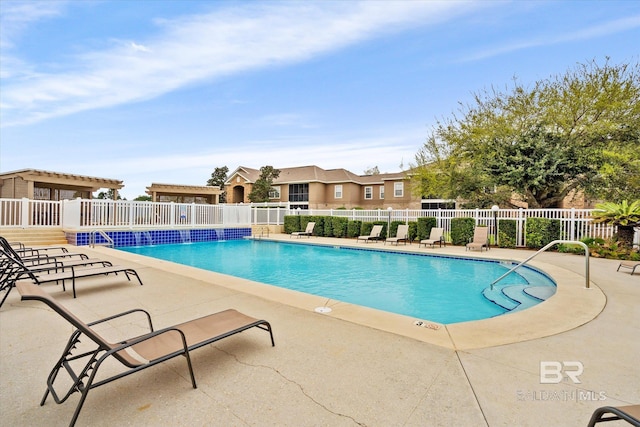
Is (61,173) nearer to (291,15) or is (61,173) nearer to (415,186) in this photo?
(291,15)

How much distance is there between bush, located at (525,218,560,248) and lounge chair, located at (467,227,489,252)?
169cm

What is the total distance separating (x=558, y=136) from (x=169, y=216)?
→ 64.3 ft

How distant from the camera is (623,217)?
9070mm

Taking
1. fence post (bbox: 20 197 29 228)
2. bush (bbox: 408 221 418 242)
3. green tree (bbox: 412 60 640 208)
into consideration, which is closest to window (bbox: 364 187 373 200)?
green tree (bbox: 412 60 640 208)

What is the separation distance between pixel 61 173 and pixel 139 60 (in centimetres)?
974

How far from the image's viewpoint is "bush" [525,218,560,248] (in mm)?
11711

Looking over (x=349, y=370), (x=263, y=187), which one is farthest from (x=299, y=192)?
(x=349, y=370)

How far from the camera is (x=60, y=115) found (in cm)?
1455

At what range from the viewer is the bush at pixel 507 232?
12656mm

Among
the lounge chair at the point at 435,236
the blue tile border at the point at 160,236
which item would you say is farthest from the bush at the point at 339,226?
the blue tile border at the point at 160,236

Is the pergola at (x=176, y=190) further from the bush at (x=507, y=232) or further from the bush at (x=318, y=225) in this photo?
the bush at (x=507, y=232)

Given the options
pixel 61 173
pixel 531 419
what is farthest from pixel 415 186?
pixel 61 173

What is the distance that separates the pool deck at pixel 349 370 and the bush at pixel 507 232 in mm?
8862

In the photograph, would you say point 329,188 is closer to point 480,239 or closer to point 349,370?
point 480,239
